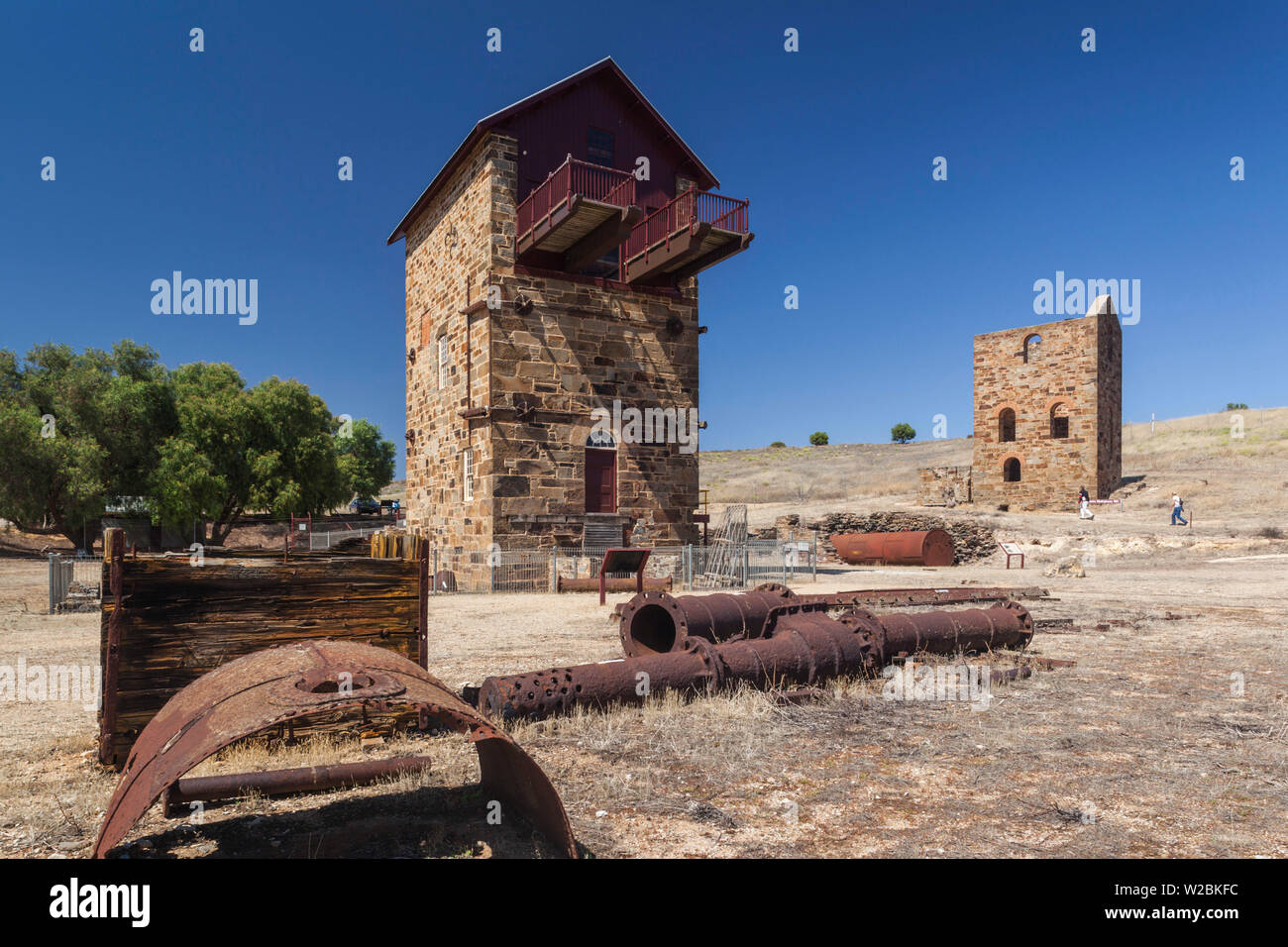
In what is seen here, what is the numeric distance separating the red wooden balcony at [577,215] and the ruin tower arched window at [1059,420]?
27353 mm

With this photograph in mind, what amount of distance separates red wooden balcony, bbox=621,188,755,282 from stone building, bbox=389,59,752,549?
1.9 inches

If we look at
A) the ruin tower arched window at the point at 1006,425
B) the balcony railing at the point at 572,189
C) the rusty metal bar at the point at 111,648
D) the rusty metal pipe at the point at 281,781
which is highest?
the balcony railing at the point at 572,189

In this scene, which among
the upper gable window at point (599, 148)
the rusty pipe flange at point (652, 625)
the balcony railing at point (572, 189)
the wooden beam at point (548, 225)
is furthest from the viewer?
the upper gable window at point (599, 148)

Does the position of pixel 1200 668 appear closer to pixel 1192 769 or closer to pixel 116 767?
pixel 1192 769

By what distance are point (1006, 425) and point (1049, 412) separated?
2.54 metres

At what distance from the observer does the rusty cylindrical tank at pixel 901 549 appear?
25.4 metres

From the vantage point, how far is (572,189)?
16984mm

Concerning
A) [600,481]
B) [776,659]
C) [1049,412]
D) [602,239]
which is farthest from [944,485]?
[776,659]

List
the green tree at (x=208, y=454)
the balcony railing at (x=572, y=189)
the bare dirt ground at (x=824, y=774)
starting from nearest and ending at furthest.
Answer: the bare dirt ground at (x=824, y=774) < the balcony railing at (x=572, y=189) < the green tree at (x=208, y=454)

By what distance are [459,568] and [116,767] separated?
45.5ft

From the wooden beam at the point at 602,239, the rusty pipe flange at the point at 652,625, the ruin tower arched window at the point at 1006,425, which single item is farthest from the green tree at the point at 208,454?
the ruin tower arched window at the point at 1006,425

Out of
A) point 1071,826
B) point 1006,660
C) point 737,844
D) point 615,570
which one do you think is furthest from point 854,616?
point 615,570

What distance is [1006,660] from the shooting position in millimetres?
8391

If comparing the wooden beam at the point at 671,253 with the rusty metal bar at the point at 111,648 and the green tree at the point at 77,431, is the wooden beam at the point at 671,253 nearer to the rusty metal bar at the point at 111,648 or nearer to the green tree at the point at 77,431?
the rusty metal bar at the point at 111,648
